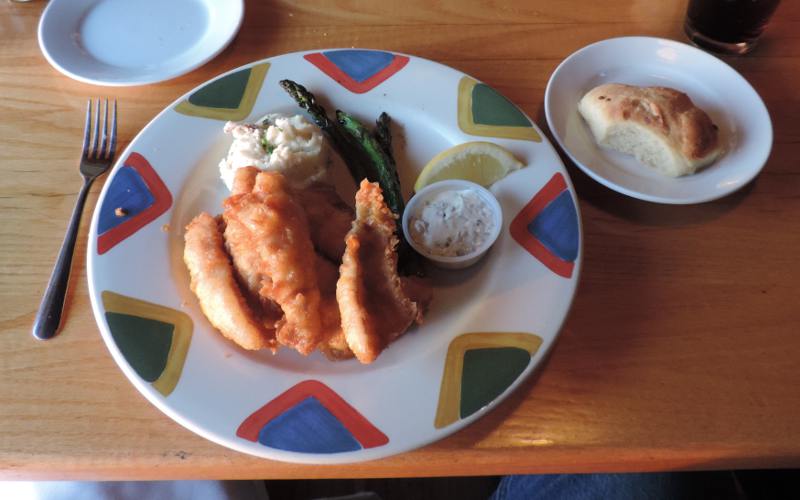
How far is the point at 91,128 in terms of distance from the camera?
7.14 feet

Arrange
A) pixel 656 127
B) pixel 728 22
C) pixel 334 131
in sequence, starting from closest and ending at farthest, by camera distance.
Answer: pixel 656 127
pixel 334 131
pixel 728 22

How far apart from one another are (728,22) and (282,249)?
1887mm

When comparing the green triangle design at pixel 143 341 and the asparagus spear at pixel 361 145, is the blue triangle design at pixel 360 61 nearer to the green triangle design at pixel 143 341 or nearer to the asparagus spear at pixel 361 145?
the asparagus spear at pixel 361 145

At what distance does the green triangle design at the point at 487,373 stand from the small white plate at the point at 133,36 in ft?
5.15

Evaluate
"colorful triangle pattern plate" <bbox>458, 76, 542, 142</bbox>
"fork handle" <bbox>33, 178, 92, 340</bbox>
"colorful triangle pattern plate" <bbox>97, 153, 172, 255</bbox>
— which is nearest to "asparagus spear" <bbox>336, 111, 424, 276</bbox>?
"colorful triangle pattern plate" <bbox>458, 76, 542, 142</bbox>

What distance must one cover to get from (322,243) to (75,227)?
79 centimetres

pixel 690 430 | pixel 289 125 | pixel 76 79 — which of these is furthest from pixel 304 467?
pixel 76 79

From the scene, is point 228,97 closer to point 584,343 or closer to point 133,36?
point 133,36

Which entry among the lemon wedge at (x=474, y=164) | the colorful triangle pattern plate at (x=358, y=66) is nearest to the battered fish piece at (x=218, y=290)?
the lemon wedge at (x=474, y=164)

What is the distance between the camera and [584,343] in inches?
67.0

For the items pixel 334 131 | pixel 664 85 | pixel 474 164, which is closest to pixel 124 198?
pixel 334 131

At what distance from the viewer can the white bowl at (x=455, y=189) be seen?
178 cm

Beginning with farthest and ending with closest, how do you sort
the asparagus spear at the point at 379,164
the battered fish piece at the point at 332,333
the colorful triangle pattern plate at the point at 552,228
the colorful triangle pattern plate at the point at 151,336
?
the asparagus spear at the point at 379,164, the colorful triangle pattern plate at the point at 552,228, the battered fish piece at the point at 332,333, the colorful triangle pattern plate at the point at 151,336

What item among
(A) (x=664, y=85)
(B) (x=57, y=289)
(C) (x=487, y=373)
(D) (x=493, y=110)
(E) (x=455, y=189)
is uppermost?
(A) (x=664, y=85)
